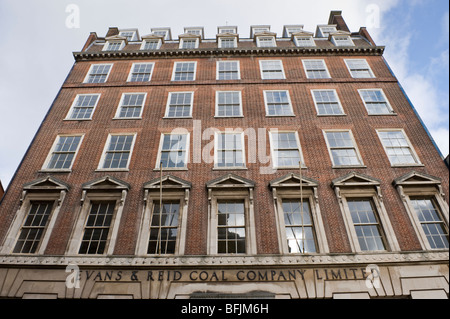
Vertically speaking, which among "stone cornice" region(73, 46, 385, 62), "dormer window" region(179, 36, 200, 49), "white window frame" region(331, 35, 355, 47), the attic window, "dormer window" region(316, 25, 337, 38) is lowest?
"stone cornice" region(73, 46, 385, 62)

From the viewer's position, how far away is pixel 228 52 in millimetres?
21219

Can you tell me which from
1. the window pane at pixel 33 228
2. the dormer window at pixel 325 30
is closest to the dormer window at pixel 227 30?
the dormer window at pixel 325 30

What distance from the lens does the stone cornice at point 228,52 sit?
2105 centimetres

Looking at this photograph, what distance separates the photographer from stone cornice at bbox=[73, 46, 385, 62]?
21047 millimetres

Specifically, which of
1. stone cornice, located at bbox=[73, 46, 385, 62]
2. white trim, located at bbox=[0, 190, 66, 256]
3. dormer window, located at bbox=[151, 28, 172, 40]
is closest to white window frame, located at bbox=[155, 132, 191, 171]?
white trim, located at bbox=[0, 190, 66, 256]

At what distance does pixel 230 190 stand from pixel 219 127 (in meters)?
4.51

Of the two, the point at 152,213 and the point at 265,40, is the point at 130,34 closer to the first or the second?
the point at 265,40

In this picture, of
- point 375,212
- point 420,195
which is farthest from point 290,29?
point 375,212

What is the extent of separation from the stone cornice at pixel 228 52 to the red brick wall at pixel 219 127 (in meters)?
0.55

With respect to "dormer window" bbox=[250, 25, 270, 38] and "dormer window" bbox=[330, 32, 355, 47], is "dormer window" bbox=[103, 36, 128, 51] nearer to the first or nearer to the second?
"dormer window" bbox=[250, 25, 270, 38]

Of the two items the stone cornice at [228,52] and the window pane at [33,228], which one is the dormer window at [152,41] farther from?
the window pane at [33,228]

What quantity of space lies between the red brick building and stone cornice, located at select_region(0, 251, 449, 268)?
5cm

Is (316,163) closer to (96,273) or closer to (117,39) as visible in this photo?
(96,273)
